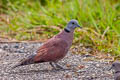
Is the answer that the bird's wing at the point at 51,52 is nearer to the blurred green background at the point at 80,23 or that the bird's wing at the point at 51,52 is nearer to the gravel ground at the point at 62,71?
the gravel ground at the point at 62,71

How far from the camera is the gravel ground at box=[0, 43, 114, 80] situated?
5312 millimetres

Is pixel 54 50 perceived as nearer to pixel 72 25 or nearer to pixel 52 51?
pixel 52 51

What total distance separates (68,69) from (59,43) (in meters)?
0.41

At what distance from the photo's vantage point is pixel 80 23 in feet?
24.4

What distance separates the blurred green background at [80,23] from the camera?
7.06 m

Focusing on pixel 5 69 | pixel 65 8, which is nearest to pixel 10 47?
pixel 5 69

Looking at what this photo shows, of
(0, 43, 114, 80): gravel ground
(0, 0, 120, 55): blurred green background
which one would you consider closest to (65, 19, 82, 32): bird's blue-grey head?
(0, 43, 114, 80): gravel ground

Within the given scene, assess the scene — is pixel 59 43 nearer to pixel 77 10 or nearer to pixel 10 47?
pixel 10 47

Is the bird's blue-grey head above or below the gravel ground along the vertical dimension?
above

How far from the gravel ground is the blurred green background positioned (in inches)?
24.4

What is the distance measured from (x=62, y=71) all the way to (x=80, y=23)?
1994mm

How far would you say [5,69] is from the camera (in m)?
5.78

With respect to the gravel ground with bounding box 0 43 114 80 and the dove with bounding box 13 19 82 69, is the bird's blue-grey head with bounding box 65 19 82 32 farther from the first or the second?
the gravel ground with bounding box 0 43 114 80

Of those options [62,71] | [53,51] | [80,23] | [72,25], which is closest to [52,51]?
[53,51]
